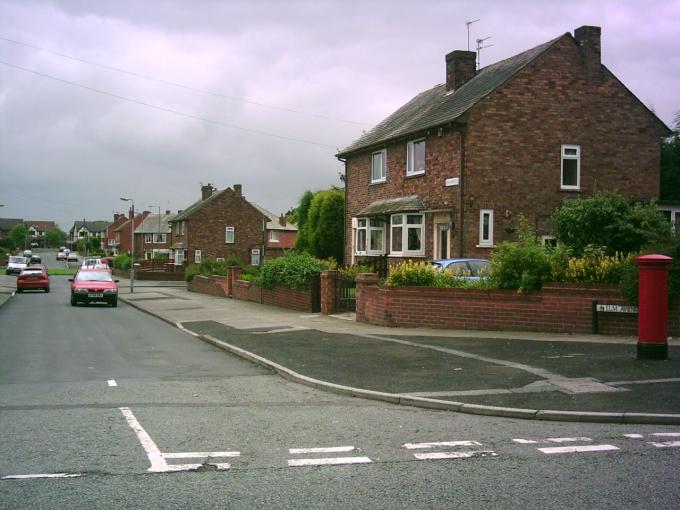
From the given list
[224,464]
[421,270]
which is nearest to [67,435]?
[224,464]

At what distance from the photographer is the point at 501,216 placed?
81.4 ft

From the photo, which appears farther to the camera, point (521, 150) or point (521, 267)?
point (521, 150)

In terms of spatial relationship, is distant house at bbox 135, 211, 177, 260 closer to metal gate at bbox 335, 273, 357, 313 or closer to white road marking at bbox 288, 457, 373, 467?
metal gate at bbox 335, 273, 357, 313

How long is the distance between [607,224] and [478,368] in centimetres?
1015

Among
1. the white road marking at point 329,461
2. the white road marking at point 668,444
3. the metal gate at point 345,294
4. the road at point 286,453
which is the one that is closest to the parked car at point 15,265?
the metal gate at point 345,294

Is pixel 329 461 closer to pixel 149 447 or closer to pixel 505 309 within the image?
pixel 149 447

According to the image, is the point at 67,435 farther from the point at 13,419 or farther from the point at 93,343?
the point at 93,343

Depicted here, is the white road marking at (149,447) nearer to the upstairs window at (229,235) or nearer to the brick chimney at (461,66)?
the brick chimney at (461,66)

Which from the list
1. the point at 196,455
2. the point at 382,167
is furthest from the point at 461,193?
the point at 196,455

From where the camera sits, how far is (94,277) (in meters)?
30.8

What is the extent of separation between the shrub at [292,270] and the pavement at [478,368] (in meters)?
5.03

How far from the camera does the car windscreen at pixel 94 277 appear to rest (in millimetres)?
30438

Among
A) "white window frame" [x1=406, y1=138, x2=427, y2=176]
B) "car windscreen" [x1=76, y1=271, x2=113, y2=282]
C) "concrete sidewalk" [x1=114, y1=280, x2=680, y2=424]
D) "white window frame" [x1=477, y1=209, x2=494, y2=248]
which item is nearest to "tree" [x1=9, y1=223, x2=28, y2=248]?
"car windscreen" [x1=76, y1=271, x2=113, y2=282]

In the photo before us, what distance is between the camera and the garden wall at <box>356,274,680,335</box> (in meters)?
15.2
